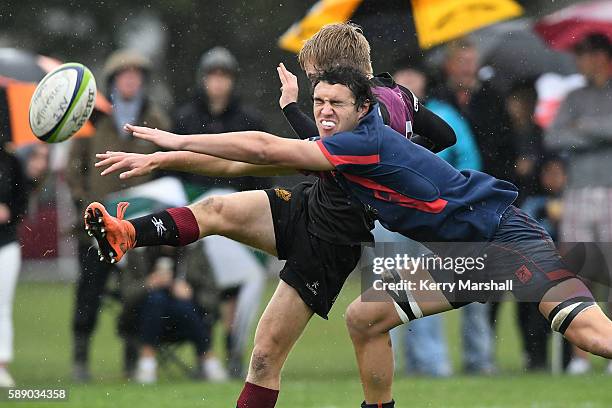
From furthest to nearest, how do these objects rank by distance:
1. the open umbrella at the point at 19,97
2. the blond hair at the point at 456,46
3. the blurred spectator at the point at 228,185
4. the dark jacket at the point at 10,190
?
the blond hair at the point at 456,46, the blurred spectator at the point at 228,185, the open umbrella at the point at 19,97, the dark jacket at the point at 10,190

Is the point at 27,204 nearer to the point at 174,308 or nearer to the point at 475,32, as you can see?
the point at 174,308

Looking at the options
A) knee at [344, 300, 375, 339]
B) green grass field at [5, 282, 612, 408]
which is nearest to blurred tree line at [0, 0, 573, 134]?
green grass field at [5, 282, 612, 408]

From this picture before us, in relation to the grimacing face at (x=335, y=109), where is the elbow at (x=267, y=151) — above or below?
below

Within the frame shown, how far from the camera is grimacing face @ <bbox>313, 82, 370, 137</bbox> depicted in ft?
15.9

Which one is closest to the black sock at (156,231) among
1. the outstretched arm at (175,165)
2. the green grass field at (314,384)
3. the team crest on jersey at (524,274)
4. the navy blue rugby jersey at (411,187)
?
the outstretched arm at (175,165)

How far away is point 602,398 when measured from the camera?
7.20m

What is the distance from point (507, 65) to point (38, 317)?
5.57m

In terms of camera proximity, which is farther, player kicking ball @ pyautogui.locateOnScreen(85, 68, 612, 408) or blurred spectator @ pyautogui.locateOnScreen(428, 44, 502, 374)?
blurred spectator @ pyautogui.locateOnScreen(428, 44, 502, 374)

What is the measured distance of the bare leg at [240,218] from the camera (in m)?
5.19

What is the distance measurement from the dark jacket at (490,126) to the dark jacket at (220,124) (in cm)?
130

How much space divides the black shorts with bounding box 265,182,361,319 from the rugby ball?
1043 mm

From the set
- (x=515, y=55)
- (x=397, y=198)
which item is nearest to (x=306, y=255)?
(x=397, y=198)

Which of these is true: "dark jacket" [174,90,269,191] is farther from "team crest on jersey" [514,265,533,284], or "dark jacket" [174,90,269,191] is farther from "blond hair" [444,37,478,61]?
"team crest on jersey" [514,265,533,284]

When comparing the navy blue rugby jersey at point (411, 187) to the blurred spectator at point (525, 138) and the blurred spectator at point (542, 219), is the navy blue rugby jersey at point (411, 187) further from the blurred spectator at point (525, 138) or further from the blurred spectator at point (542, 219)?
→ the blurred spectator at point (542, 219)
